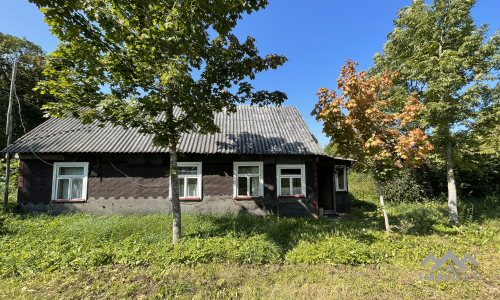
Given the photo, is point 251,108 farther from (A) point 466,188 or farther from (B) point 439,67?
(A) point 466,188

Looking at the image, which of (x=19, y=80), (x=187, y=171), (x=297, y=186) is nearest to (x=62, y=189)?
(x=187, y=171)

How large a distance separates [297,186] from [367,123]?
4225 millimetres

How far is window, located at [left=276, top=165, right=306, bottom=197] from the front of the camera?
A: 9.20m

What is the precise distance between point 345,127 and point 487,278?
4.51 m

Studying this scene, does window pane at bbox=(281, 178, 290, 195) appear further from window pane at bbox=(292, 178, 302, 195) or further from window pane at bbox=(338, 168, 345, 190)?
window pane at bbox=(338, 168, 345, 190)

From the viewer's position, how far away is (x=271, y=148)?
29.8 ft

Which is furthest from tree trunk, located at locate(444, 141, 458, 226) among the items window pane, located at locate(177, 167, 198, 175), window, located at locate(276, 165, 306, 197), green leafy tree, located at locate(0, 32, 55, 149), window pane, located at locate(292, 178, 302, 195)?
green leafy tree, located at locate(0, 32, 55, 149)

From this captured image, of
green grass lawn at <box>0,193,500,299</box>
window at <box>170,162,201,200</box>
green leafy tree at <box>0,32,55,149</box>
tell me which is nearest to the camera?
green grass lawn at <box>0,193,500,299</box>

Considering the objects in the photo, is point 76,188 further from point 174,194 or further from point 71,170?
point 174,194

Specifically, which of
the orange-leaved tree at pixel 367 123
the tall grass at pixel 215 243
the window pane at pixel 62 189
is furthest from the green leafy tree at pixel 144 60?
the window pane at pixel 62 189

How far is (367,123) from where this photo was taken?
20.7 ft

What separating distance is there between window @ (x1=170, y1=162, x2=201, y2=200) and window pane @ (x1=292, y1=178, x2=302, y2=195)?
4.32 meters

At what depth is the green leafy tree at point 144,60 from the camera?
13.9 ft

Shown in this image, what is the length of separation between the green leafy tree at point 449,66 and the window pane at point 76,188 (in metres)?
13.7
